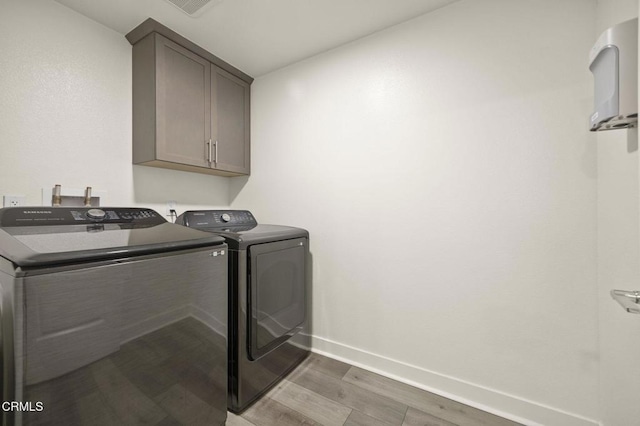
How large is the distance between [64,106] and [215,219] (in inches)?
44.7

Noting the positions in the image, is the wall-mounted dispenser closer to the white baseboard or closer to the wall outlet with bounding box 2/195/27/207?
the white baseboard

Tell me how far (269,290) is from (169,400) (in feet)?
2.41

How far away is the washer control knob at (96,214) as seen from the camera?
1.32m

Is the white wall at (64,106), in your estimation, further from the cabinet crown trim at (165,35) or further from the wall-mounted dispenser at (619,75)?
the wall-mounted dispenser at (619,75)

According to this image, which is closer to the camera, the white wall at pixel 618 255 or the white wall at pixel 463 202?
the white wall at pixel 618 255

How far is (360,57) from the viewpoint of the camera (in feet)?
6.40

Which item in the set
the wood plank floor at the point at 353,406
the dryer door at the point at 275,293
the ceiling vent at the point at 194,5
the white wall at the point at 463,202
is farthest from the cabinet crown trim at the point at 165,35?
the wood plank floor at the point at 353,406

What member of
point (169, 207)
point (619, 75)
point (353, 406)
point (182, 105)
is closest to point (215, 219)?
point (169, 207)

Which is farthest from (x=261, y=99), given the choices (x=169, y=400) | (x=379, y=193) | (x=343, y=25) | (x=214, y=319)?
(x=169, y=400)

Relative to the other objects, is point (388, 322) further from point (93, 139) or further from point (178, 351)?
point (93, 139)

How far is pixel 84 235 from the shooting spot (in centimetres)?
106

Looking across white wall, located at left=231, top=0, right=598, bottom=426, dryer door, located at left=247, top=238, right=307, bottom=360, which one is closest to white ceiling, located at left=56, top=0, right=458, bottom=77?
white wall, located at left=231, top=0, right=598, bottom=426

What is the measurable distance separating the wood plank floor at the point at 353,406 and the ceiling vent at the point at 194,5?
2.46 metres

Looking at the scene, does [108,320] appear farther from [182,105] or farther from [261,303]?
[182,105]
